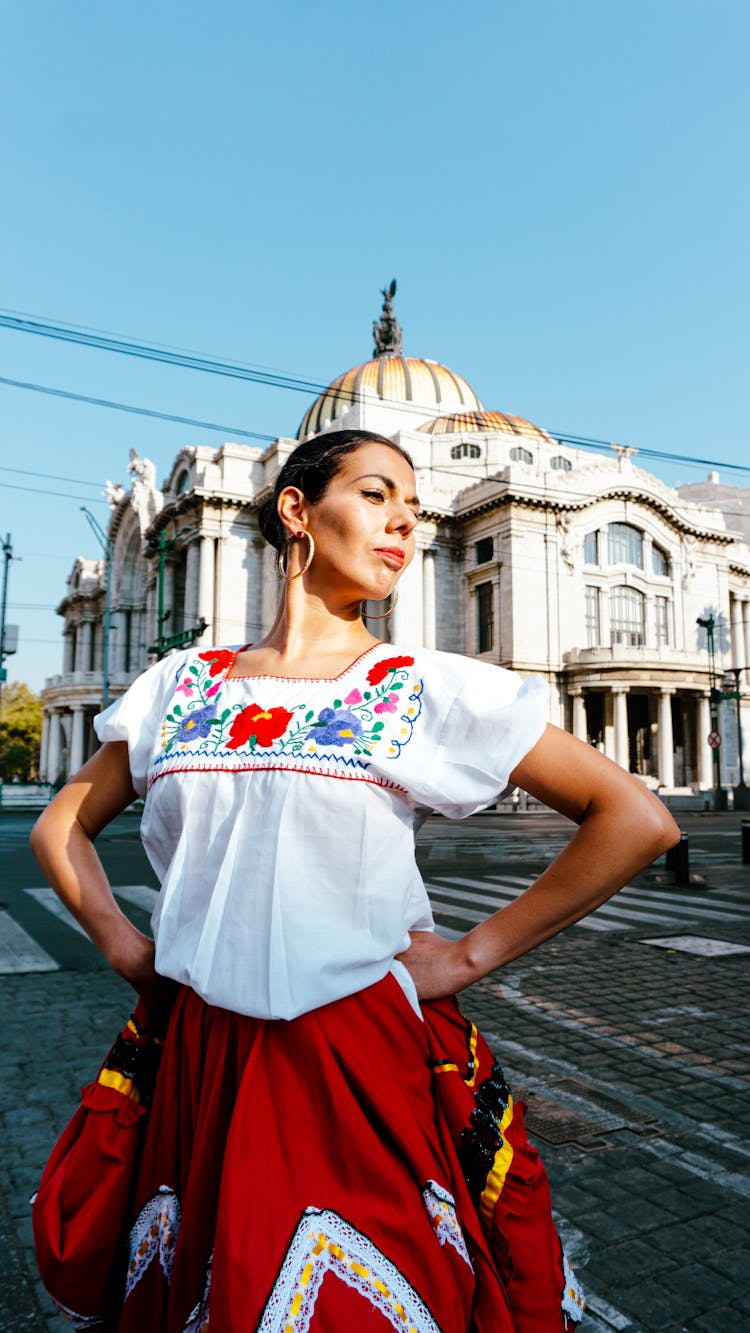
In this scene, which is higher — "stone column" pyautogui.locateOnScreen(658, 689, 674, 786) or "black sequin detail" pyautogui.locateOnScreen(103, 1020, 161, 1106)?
"stone column" pyautogui.locateOnScreen(658, 689, 674, 786)

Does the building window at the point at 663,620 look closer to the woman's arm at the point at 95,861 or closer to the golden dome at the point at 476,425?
the golden dome at the point at 476,425

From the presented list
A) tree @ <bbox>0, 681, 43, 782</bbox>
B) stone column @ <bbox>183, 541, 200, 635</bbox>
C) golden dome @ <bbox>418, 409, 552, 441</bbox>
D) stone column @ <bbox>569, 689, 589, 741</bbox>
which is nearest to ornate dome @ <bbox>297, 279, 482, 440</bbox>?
golden dome @ <bbox>418, 409, 552, 441</bbox>

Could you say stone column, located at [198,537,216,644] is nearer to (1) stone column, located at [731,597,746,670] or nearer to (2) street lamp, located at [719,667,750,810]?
(2) street lamp, located at [719,667,750,810]

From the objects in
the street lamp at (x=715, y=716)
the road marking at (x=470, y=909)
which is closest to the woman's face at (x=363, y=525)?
the road marking at (x=470, y=909)

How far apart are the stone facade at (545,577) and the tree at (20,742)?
30.3m

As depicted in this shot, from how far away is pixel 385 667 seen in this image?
5.82 ft

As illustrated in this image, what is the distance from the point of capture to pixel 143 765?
6.09 feet

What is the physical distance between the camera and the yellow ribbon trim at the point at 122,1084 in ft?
5.40

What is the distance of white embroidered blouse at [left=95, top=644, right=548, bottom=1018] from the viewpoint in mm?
1521

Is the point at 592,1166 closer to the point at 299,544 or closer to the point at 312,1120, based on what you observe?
the point at 312,1120

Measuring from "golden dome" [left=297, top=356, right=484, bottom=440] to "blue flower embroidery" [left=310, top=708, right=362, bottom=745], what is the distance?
5719 cm

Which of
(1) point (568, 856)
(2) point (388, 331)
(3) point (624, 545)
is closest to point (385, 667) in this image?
(1) point (568, 856)

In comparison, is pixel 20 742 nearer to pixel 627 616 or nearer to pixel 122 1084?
pixel 627 616

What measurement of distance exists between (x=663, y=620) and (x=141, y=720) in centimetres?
4816
